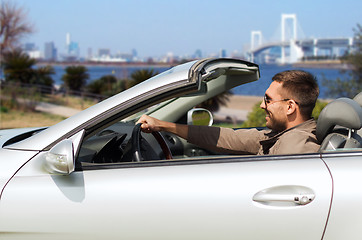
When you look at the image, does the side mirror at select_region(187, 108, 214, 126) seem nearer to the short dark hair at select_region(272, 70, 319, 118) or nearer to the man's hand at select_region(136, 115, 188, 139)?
the man's hand at select_region(136, 115, 188, 139)

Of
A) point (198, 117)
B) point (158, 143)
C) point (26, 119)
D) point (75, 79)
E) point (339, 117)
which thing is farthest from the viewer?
point (75, 79)

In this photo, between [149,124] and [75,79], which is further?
[75,79]

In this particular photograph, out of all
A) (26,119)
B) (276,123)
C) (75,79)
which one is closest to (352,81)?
(26,119)

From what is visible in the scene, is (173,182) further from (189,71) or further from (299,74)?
(299,74)

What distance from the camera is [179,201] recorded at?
2.00 m

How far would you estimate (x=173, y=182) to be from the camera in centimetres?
204

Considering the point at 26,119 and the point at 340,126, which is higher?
the point at 340,126

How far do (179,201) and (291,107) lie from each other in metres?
0.95

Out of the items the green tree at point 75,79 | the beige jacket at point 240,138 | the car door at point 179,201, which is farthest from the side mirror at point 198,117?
the green tree at point 75,79

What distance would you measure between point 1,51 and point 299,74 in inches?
1030

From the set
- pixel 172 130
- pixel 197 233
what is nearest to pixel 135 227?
pixel 197 233

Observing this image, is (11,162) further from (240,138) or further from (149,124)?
(240,138)

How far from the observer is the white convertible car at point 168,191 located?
6.40ft

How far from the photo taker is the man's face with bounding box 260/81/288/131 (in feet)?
8.52
